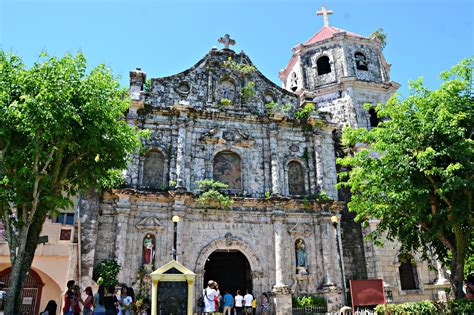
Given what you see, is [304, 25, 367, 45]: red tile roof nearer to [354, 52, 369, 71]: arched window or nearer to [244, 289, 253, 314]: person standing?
[354, 52, 369, 71]: arched window

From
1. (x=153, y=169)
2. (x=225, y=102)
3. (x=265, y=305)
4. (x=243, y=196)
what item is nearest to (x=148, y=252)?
(x=153, y=169)

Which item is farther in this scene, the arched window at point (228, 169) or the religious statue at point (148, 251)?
the arched window at point (228, 169)

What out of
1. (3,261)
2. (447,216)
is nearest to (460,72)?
(447,216)

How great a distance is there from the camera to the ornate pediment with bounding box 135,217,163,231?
16.4 meters

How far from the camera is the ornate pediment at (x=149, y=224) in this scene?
16391mm

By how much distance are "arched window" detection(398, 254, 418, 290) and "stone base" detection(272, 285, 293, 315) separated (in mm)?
5708

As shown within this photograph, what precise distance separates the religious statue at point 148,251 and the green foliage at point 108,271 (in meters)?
1.14

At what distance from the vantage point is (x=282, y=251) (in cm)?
1711

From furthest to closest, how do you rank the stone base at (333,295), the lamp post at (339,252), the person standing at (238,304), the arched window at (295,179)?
the arched window at (295,179), the lamp post at (339,252), the stone base at (333,295), the person standing at (238,304)

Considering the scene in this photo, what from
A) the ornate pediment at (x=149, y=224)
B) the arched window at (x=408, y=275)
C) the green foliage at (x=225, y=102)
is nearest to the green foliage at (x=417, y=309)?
the arched window at (x=408, y=275)

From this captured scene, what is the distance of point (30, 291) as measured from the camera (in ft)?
48.9

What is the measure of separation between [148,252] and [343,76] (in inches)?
551

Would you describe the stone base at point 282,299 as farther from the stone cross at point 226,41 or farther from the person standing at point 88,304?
the stone cross at point 226,41

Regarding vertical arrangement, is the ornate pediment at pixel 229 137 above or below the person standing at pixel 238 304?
above
